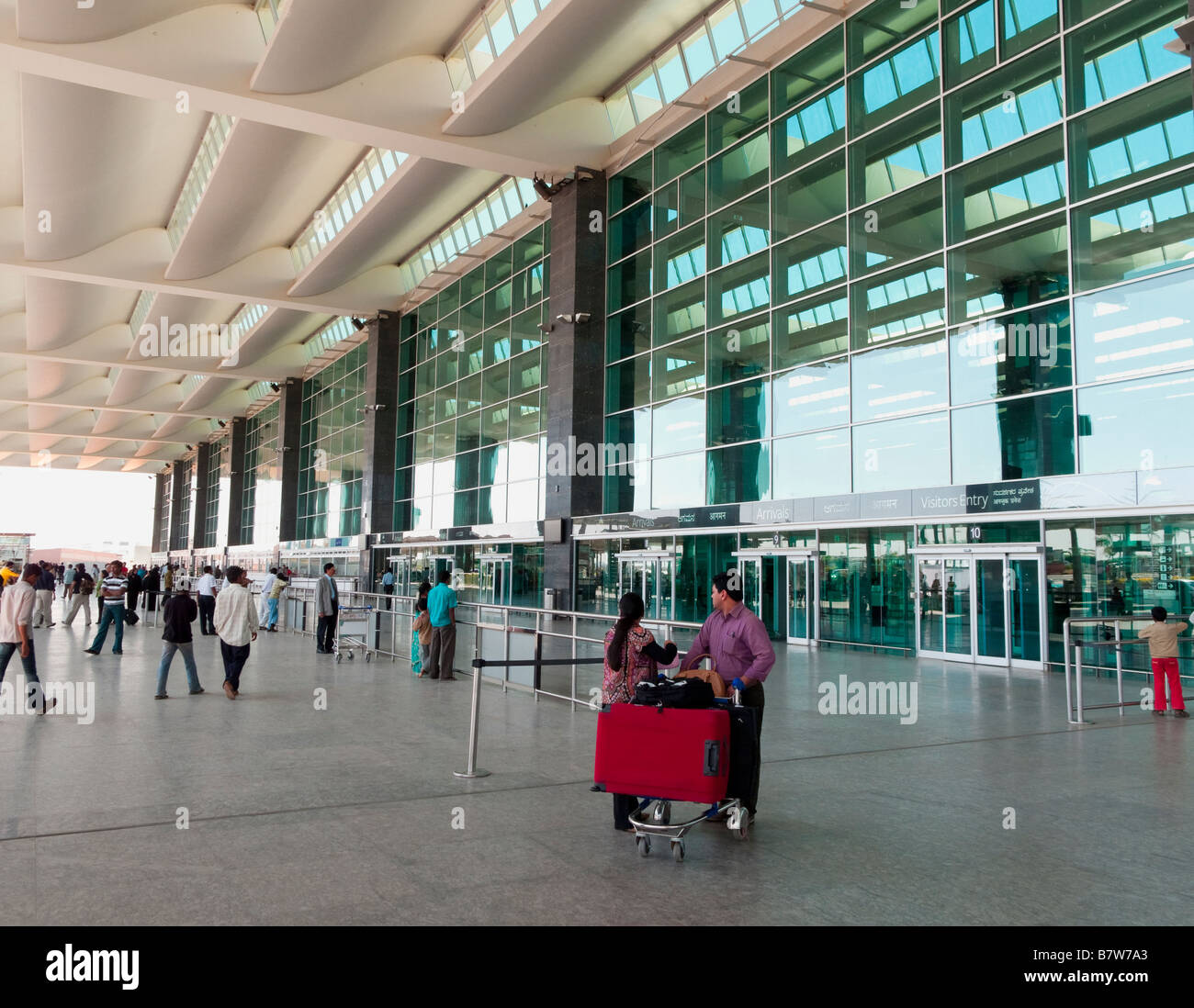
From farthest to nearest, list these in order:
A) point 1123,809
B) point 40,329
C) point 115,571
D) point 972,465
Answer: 1. point 40,329
2. point 115,571
3. point 972,465
4. point 1123,809

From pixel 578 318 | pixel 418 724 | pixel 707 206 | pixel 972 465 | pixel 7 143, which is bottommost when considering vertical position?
pixel 418 724

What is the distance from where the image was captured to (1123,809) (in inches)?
228

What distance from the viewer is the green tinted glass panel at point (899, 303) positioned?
16.8 metres

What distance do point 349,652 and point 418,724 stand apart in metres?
7.53

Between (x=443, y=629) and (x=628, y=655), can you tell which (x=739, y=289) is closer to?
(x=443, y=629)

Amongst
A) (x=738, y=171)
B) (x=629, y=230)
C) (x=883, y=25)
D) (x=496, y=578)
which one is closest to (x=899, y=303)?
(x=883, y=25)

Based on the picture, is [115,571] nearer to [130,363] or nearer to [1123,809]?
[1123,809]

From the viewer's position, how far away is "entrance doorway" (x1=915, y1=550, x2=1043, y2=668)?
15.1 m

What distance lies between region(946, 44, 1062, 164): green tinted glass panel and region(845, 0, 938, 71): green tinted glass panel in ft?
5.77

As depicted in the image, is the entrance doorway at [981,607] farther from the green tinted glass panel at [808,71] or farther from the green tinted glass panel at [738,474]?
the green tinted glass panel at [808,71]

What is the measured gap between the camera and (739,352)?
68.5 ft

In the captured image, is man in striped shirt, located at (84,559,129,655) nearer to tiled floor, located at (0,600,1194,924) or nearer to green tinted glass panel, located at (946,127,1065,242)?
tiled floor, located at (0,600,1194,924)

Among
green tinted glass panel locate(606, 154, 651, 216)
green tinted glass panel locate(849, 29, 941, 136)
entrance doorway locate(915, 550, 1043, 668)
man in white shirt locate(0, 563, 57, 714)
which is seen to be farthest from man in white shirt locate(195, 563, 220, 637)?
green tinted glass panel locate(849, 29, 941, 136)

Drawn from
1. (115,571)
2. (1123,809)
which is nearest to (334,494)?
(115,571)
